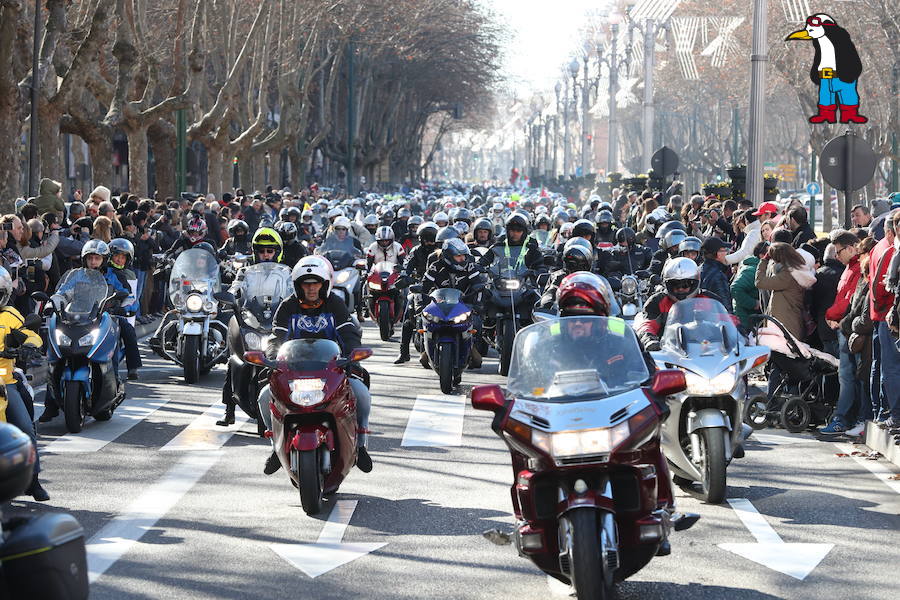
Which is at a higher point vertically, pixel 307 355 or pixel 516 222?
pixel 516 222

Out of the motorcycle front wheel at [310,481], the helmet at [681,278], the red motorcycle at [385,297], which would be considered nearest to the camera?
the motorcycle front wheel at [310,481]

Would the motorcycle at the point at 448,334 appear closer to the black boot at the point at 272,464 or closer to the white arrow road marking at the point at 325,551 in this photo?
the black boot at the point at 272,464

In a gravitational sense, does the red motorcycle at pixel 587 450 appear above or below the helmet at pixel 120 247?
below

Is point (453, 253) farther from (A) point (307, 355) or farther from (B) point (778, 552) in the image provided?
(B) point (778, 552)

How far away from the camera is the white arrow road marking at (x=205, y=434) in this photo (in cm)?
1256

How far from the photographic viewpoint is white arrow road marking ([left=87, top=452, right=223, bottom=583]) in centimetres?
856

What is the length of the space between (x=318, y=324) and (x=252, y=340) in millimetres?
2591

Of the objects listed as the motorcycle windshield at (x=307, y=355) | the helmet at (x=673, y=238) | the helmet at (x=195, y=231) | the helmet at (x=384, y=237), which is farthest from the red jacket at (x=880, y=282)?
the helmet at (x=384, y=237)

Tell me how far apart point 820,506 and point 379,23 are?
50296 mm

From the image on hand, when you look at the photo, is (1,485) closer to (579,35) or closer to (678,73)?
(678,73)

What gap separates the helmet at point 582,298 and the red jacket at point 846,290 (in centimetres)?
539

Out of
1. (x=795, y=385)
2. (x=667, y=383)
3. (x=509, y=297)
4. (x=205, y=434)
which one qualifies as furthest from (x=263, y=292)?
(x=667, y=383)

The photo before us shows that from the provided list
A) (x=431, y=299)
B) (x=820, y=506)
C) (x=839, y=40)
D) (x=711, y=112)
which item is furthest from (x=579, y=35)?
(x=820, y=506)

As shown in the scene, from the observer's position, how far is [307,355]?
386 inches
